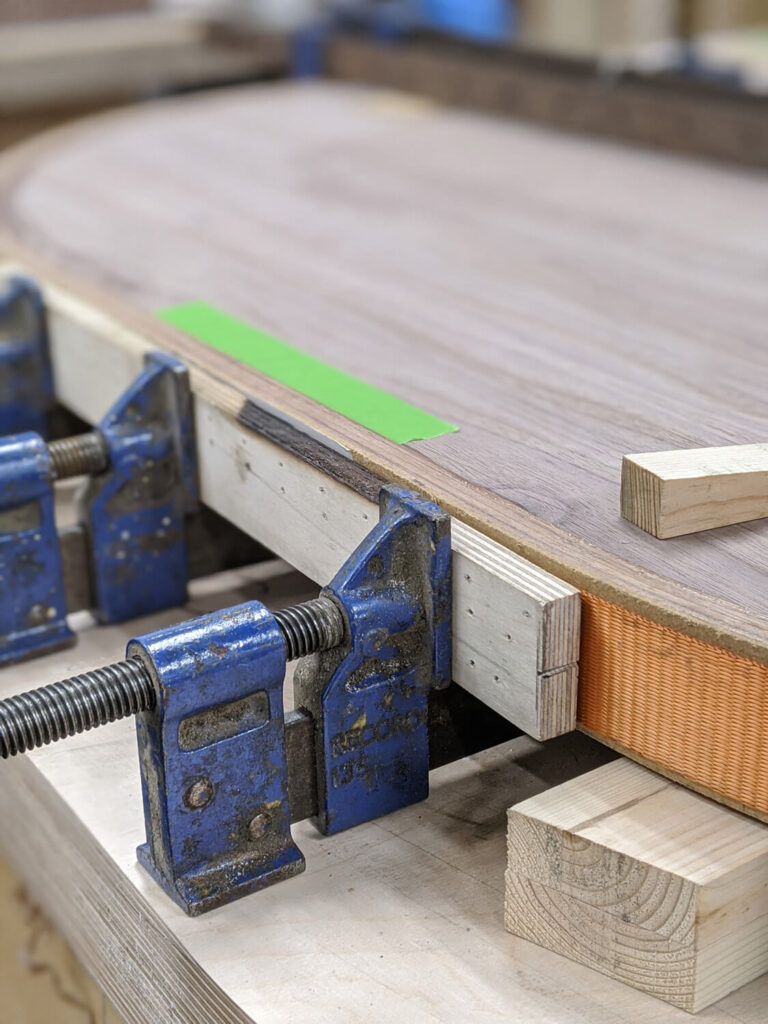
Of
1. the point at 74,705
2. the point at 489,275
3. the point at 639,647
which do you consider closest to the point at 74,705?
the point at 74,705

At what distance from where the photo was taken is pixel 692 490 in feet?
3.00

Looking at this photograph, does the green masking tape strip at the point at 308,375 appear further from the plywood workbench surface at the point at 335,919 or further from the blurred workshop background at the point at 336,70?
the blurred workshop background at the point at 336,70

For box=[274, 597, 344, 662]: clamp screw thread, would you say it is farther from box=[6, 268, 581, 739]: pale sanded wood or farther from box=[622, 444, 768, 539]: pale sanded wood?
box=[622, 444, 768, 539]: pale sanded wood

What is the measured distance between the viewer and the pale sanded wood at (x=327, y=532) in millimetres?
886

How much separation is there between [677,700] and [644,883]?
0.12m

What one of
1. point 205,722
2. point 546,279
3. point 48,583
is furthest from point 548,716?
point 546,279

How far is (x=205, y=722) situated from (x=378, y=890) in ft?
0.61

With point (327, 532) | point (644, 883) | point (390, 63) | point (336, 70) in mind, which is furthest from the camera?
point (336, 70)

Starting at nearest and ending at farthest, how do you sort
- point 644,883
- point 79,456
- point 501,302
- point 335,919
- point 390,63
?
point 644,883 < point 335,919 < point 79,456 < point 501,302 < point 390,63

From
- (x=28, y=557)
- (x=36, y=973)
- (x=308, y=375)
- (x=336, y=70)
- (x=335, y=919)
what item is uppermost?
(x=336, y=70)

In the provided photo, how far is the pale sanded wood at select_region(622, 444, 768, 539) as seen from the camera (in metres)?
0.91

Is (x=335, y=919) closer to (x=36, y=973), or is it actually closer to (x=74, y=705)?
(x=74, y=705)

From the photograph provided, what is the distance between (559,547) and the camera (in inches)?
35.9

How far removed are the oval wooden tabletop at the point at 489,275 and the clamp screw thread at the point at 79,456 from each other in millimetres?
244
